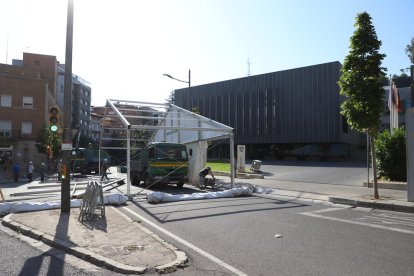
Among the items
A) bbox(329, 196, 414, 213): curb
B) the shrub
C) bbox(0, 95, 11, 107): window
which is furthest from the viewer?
bbox(0, 95, 11, 107): window

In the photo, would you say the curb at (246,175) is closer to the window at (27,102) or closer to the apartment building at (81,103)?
the window at (27,102)

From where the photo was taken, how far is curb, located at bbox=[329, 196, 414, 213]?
1185cm

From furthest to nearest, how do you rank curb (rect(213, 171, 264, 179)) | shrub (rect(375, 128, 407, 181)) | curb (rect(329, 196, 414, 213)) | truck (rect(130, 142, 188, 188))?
1. curb (rect(213, 171, 264, 179))
2. truck (rect(130, 142, 188, 188))
3. shrub (rect(375, 128, 407, 181))
4. curb (rect(329, 196, 414, 213))

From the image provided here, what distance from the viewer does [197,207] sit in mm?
12703

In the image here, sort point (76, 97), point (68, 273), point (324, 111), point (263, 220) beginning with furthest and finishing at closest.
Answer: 1. point (76, 97)
2. point (324, 111)
3. point (263, 220)
4. point (68, 273)

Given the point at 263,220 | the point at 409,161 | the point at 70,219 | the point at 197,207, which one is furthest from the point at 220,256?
the point at 409,161

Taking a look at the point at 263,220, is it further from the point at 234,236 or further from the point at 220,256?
the point at 220,256

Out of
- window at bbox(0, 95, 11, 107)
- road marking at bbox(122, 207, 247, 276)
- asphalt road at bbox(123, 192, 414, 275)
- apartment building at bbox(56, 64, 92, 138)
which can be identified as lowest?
road marking at bbox(122, 207, 247, 276)

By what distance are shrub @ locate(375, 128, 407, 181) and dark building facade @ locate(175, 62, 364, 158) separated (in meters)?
28.5

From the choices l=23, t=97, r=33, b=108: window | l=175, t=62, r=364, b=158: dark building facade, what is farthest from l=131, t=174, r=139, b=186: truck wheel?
l=23, t=97, r=33, b=108: window

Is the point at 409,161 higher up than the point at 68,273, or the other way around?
the point at 409,161

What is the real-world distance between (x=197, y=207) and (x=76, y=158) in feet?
103

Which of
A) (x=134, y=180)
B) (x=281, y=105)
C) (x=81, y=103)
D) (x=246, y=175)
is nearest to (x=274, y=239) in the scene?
(x=134, y=180)

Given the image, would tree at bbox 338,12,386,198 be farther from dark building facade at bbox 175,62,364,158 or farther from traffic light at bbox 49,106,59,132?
dark building facade at bbox 175,62,364,158
